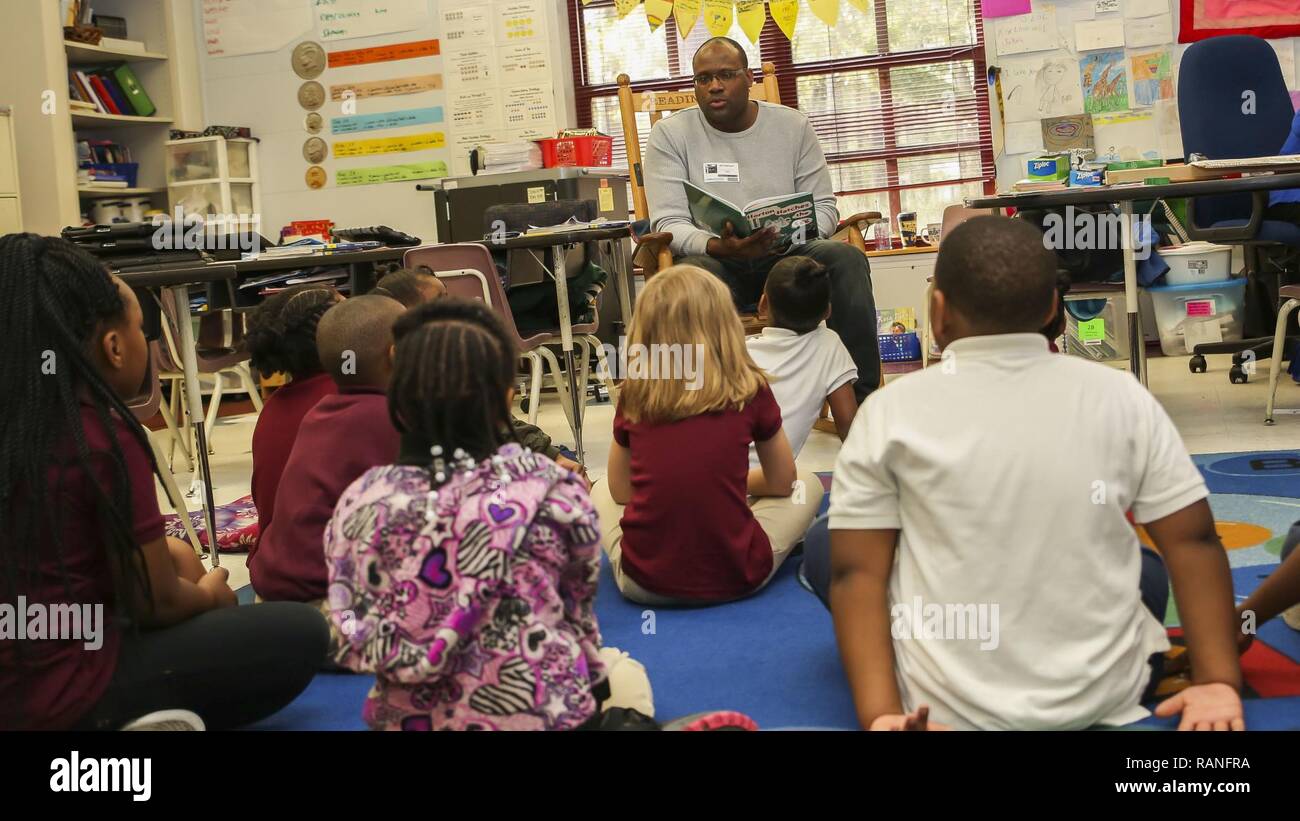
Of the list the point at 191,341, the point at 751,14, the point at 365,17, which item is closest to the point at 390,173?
the point at 365,17

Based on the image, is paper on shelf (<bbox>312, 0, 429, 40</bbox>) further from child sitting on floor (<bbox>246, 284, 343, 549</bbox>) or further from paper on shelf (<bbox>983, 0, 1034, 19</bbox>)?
child sitting on floor (<bbox>246, 284, 343, 549</bbox>)

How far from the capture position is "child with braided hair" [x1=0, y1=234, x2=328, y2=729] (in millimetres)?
1447

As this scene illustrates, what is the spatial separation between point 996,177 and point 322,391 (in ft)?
15.3

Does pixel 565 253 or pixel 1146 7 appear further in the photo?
pixel 1146 7

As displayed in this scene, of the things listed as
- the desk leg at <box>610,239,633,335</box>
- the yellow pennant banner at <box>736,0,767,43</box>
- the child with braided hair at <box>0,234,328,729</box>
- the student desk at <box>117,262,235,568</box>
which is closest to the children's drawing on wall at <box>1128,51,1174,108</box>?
the yellow pennant banner at <box>736,0,767,43</box>

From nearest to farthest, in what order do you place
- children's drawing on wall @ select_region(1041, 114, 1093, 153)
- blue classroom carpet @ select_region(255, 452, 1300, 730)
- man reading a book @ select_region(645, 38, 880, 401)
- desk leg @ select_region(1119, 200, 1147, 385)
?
blue classroom carpet @ select_region(255, 452, 1300, 730) → desk leg @ select_region(1119, 200, 1147, 385) → man reading a book @ select_region(645, 38, 880, 401) → children's drawing on wall @ select_region(1041, 114, 1093, 153)

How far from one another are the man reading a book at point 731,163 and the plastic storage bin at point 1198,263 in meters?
2.18

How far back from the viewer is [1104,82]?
20.0 feet

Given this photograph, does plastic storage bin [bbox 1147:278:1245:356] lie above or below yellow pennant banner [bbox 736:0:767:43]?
below

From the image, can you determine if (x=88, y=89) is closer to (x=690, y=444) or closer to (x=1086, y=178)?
(x=1086, y=178)

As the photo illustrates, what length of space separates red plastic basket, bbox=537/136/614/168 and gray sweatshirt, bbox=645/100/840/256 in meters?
2.18

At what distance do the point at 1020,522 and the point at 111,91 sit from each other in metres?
6.32

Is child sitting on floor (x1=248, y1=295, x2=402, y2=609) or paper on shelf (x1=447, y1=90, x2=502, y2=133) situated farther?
paper on shelf (x1=447, y1=90, x2=502, y2=133)

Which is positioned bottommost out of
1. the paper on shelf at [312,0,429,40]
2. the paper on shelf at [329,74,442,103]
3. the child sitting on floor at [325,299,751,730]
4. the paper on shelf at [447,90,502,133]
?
the child sitting on floor at [325,299,751,730]
